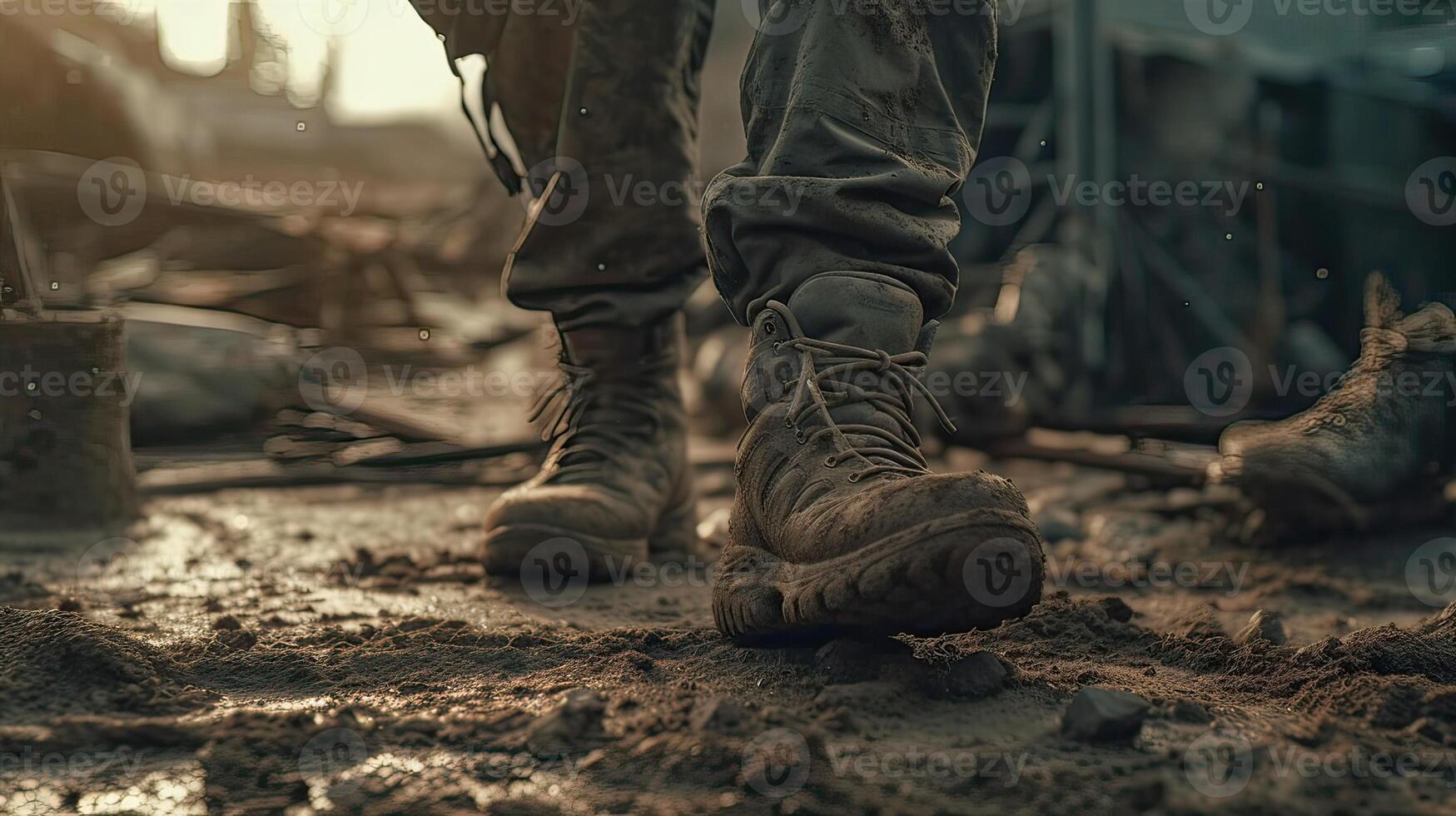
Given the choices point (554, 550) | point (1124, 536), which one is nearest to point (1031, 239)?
point (1124, 536)

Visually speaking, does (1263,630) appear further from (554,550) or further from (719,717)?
(554,550)

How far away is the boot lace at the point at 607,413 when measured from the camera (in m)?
2.21

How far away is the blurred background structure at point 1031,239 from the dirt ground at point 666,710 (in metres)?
1.31

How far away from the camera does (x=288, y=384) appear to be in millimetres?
4832

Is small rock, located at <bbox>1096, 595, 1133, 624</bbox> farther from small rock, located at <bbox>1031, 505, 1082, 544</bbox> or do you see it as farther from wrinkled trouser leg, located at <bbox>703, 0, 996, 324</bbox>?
small rock, located at <bbox>1031, 505, 1082, 544</bbox>

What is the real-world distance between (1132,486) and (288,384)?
3.40 metres

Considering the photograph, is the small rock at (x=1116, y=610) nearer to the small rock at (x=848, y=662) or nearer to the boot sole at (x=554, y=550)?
the small rock at (x=848, y=662)

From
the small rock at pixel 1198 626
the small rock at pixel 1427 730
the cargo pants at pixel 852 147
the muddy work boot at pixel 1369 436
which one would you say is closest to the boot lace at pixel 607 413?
the cargo pants at pixel 852 147

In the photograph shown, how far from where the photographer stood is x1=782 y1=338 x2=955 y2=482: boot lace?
1.28 meters

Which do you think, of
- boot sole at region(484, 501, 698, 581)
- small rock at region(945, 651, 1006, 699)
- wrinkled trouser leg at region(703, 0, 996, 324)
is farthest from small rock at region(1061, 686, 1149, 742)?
boot sole at region(484, 501, 698, 581)

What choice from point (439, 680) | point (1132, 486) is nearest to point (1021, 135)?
point (1132, 486)

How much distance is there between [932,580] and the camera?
103 cm

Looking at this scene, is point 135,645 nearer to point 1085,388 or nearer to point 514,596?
point 514,596

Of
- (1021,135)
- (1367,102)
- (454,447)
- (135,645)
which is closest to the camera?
(135,645)
